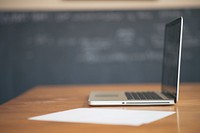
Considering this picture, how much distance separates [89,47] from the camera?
3.24 m

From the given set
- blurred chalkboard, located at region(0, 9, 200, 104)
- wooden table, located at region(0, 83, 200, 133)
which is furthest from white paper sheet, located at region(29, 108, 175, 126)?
blurred chalkboard, located at region(0, 9, 200, 104)

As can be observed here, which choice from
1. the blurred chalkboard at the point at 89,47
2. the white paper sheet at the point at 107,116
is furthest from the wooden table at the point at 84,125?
the blurred chalkboard at the point at 89,47

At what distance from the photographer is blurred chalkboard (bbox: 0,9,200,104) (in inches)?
126

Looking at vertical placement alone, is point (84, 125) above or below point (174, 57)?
below

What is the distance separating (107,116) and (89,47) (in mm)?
2290

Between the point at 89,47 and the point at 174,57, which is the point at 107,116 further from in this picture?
the point at 89,47

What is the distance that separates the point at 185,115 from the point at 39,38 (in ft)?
8.03

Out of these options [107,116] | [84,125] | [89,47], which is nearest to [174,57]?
[107,116]

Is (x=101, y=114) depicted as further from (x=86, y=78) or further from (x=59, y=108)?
(x=86, y=78)

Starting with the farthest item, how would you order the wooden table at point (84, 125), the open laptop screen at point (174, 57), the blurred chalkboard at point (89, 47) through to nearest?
1. the blurred chalkboard at point (89, 47)
2. the open laptop screen at point (174, 57)
3. the wooden table at point (84, 125)

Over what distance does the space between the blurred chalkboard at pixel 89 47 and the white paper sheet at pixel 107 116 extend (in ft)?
6.96

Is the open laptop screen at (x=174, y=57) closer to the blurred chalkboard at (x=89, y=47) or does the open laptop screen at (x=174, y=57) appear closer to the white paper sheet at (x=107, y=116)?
the white paper sheet at (x=107, y=116)

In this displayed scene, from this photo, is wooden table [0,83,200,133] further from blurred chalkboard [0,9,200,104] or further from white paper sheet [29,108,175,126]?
blurred chalkboard [0,9,200,104]

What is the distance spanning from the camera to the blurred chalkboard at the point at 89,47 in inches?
126
